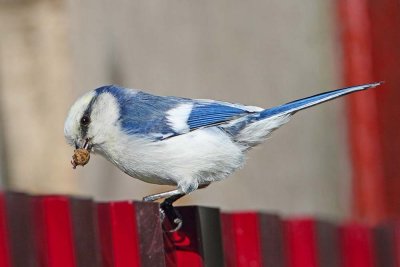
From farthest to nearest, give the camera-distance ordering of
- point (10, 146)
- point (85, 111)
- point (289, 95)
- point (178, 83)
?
1. point (289, 95)
2. point (178, 83)
3. point (10, 146)
4. point (85, 111)

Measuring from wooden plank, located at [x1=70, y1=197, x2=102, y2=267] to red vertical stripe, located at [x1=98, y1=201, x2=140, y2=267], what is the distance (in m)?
0.04

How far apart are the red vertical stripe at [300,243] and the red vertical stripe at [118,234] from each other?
1.38 m

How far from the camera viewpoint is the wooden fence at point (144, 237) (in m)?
2.96

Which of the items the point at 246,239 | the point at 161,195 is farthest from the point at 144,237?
the point at 246,239

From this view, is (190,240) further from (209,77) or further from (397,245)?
(209,77)

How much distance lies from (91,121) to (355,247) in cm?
170

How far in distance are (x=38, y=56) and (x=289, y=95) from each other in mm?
1878

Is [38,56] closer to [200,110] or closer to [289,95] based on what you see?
[289,95]

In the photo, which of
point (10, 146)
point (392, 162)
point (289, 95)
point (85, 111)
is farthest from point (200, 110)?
point (392, 162)

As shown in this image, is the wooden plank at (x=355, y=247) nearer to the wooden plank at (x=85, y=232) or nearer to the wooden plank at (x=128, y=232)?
the wooden plank at (x=128, y=232)

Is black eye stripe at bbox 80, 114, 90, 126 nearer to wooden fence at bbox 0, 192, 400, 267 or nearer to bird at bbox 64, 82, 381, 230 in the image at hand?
bird at bbox 64, 82, 381, 230

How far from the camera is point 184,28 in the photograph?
24.2 feet

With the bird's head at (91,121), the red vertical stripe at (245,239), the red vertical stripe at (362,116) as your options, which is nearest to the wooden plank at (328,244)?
the red vertical stripe at (245,239)

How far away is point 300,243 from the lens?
473 centimetres
